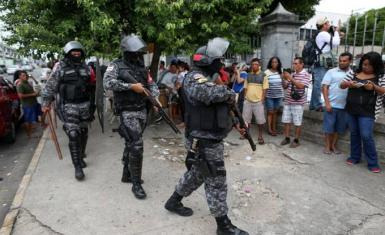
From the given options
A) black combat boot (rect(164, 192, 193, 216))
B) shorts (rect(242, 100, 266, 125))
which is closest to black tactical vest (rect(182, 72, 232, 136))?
black combat boot (rect(164, 192, 193, 216))

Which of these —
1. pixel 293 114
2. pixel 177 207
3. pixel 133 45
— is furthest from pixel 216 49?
pixel 293 114

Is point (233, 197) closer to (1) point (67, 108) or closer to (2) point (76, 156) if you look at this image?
(2) point (76, 156)

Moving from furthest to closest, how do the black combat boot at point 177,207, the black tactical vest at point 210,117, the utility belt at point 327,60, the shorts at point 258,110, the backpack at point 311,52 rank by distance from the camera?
the shorts at point 258,110 → the backpack at point 311,52 → the utility belt at point 327,60 → the black combat boot at point 177,207 → the black tactical vest at point 210,117

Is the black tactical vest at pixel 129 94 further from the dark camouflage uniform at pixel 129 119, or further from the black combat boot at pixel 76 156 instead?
the black combat boot at pixel 76 156

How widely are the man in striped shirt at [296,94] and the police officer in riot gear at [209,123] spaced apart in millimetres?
3006

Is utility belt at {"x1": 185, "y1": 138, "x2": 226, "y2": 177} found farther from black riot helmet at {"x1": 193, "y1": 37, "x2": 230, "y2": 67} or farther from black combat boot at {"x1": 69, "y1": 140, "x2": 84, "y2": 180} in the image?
black combat boot at {"x1": 69, "y1": 140, "x2": 84, "y2": 180}

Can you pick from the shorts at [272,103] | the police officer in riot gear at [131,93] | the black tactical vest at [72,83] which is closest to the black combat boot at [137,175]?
the police officer in riot gear at [131,93]

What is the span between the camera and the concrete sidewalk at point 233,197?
11.3 ft

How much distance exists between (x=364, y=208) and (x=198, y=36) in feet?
14.0

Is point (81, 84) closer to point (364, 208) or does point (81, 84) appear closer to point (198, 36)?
point (198, 36)

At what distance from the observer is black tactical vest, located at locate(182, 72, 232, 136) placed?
9.85 feet

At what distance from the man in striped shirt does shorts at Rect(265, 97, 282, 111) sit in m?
0.50

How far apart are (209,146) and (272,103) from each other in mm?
3780

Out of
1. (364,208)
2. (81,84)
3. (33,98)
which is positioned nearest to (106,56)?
(81,84)
